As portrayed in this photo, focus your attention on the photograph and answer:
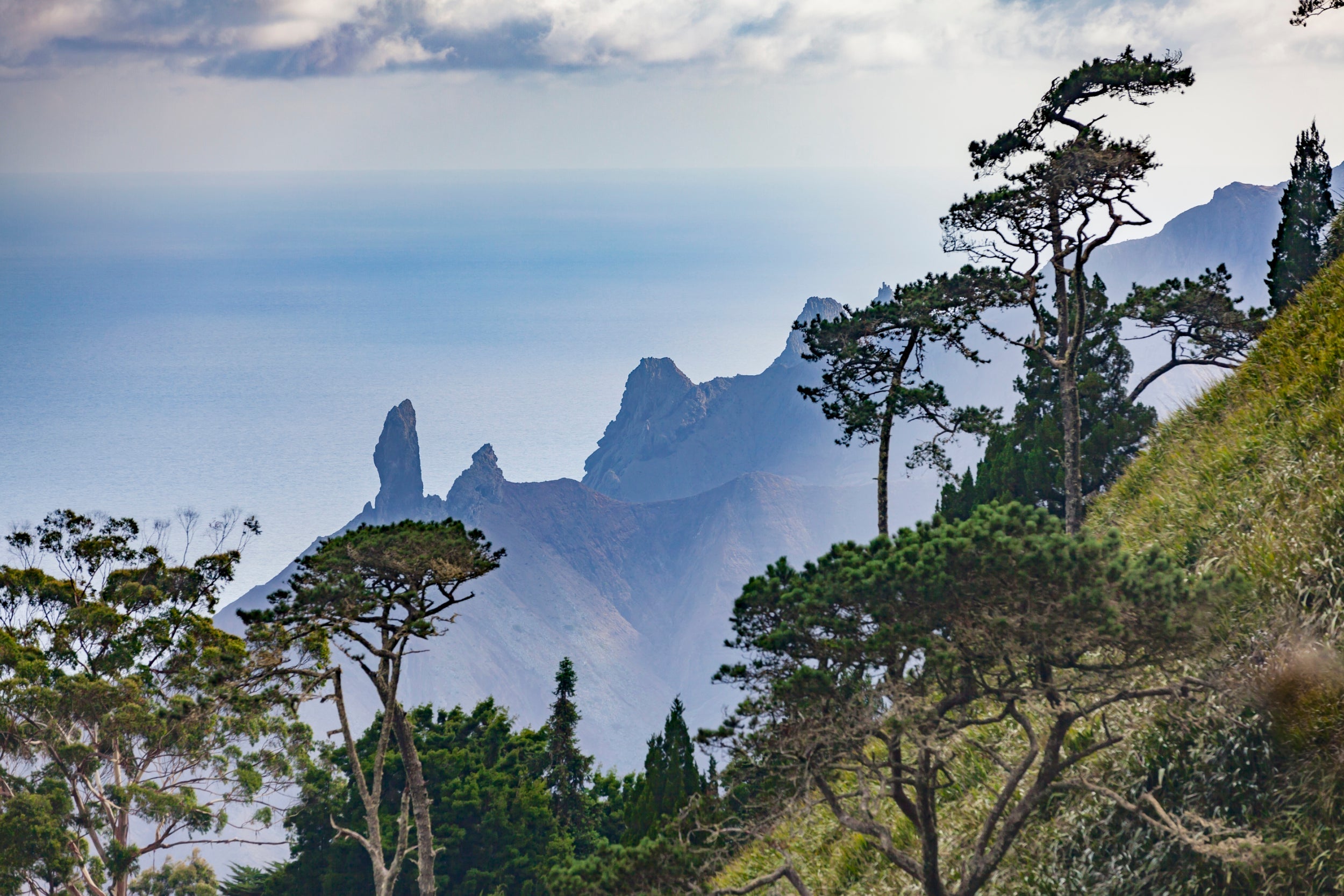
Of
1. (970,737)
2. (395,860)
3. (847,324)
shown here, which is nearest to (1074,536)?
(970,737)

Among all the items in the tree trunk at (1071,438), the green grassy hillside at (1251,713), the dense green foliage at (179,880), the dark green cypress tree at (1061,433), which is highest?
the dark green cypress tree at (1061,433)

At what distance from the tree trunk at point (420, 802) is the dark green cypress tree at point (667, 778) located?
6.40 metres

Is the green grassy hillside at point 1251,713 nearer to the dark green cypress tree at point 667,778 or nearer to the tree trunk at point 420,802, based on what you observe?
the tree trunk at point 420,802

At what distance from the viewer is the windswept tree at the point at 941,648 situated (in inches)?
375

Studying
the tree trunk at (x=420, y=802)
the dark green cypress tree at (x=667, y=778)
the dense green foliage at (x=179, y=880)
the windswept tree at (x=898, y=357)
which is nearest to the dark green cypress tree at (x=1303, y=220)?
the windswept tree at (x=898, y=357)

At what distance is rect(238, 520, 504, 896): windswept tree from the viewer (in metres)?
22.1

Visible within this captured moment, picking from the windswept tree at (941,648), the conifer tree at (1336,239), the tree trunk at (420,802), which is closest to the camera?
the windswept tree at (941,648)

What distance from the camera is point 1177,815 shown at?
10453mm

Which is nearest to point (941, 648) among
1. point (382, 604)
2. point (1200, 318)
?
point (382, 604)

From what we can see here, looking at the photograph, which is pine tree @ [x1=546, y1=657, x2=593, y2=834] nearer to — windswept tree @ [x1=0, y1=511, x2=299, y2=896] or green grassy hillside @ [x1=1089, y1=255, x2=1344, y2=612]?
windswept tree @ [x1=0, y1=511, x2=299, y2=896]

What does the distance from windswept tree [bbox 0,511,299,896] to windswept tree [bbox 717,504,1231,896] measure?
18.3 meters

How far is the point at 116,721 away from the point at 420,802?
34.2ft

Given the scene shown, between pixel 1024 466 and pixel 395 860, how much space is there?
782 inches

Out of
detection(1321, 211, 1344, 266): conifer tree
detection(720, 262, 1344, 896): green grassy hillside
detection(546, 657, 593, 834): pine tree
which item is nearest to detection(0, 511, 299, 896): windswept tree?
detection(546, 657, 593, 834): pine tree
